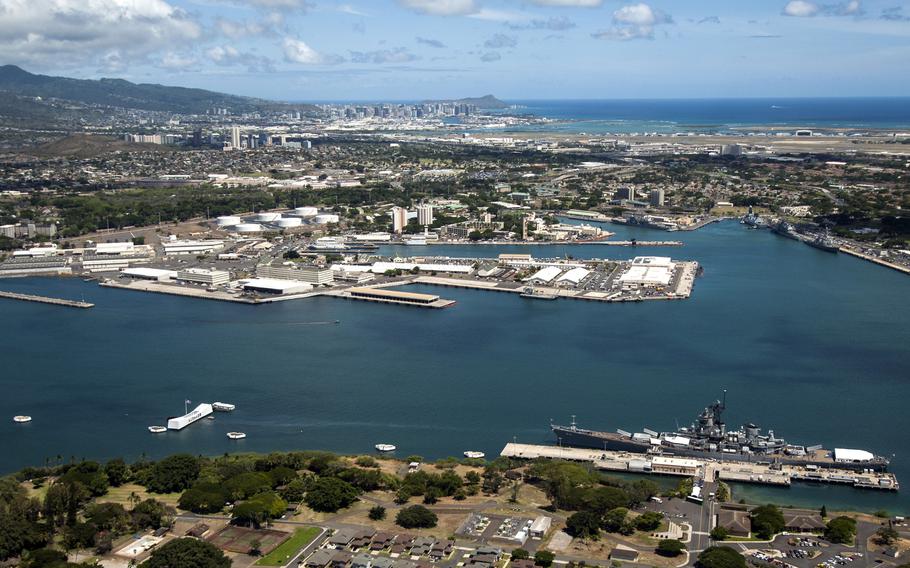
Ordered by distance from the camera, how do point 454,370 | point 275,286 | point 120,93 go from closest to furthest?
1. point 454,370
2. point 275,286
3. point 120,93

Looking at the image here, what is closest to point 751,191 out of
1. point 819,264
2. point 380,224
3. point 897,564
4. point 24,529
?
point 819,264

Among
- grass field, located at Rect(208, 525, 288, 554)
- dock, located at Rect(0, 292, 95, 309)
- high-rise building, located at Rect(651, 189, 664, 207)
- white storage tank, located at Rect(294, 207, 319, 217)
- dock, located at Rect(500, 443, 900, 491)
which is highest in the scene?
high-rise building, located at Rect(651, 189, 664, 207)

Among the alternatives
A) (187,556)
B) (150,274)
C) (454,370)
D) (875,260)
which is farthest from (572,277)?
(187,556)

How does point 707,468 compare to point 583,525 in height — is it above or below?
below

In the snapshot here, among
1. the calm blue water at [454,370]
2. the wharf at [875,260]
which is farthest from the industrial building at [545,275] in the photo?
the wharf at [875,260]

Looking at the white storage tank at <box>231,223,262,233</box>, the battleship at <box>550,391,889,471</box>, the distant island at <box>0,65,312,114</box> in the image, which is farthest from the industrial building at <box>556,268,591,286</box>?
the distant island at <box>0,65,312,114</box>

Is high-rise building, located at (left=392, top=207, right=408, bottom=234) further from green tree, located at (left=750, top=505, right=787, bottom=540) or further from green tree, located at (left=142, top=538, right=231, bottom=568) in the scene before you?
green tree, located at (left=142, top=538, right=231, bottom=568)

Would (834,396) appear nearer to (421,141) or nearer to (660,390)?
(660,390)

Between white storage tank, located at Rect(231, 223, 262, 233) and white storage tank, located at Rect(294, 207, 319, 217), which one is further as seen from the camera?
white storage tank, located at Rect(294, 207, 319, 217)

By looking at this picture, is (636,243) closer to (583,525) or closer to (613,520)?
(613,520)
